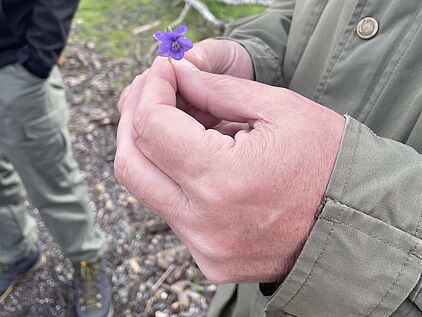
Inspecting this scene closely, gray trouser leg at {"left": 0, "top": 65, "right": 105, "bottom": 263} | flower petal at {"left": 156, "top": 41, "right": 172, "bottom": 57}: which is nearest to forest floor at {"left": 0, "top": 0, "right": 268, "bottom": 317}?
gray trouser leg at {"left": 0, "top": 65, "right": 105, "bottom": 263}

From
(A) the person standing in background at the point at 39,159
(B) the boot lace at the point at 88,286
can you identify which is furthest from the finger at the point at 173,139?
(B) the boot lace at the point at 88,286

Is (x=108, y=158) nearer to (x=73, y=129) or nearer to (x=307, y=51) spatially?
(x=73, y=129)

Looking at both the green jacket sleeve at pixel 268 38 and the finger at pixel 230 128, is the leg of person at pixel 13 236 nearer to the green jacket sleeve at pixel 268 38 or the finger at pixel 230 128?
the green jacket sleeve at pixel 268 38

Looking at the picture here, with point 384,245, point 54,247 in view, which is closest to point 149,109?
point 384,245

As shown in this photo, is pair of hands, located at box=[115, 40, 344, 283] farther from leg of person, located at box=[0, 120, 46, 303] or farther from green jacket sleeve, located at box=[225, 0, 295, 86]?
leg of person, located at box=[0, 120, 46, 303]

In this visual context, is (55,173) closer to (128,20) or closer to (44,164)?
(44,164)

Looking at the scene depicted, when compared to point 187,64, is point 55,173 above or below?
below

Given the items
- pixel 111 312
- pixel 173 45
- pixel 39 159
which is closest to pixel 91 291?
pixel 111 312
